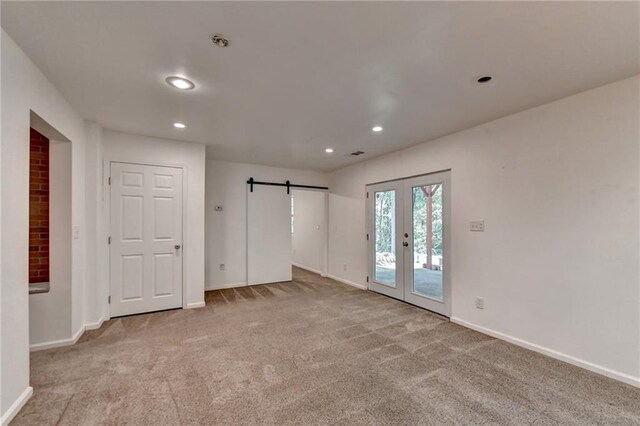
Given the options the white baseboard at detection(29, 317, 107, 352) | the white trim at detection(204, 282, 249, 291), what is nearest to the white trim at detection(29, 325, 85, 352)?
the white baseboard at detection(29, 317, 107, 352)

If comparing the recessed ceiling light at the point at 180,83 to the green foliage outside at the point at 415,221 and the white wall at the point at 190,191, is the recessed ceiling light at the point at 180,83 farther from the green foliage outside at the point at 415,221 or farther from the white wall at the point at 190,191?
the green foliage outside at the point at 415,221

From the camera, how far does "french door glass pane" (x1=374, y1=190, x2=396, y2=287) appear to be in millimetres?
4598

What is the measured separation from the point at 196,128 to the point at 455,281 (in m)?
3.89

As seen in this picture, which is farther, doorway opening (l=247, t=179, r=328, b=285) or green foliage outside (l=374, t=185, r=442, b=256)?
doorway opening (l=247, t=179, r=328, b=285)

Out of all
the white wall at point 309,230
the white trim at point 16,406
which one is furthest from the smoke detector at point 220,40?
the white wall at point 309,230

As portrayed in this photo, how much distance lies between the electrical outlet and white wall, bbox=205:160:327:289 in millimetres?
3920

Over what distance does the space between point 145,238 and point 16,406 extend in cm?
220

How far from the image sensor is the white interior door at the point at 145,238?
3.63 meters

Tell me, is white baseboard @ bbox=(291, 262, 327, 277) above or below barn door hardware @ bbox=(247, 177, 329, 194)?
below

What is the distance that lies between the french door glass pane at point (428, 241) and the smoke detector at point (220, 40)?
3.19 meters

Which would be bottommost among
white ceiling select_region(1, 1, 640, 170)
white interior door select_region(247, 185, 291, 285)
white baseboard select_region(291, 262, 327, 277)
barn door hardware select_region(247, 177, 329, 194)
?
white baseboard select_region(291, 262, 327, 277)

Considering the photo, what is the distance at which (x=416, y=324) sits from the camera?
11.3ft

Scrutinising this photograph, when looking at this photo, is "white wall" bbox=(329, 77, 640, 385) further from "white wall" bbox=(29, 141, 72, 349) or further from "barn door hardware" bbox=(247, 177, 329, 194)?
"white wall" bbox=(29, 141, 72, 349)

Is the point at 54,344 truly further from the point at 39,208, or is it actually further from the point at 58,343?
the point at 39,208
